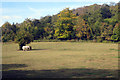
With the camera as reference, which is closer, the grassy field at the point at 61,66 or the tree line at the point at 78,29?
the grassy field at the point at 61,66

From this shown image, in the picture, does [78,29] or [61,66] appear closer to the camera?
[61,66]

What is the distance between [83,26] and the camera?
143 ft

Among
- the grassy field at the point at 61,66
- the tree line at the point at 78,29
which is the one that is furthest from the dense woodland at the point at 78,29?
the grassy field at the point at 61,66

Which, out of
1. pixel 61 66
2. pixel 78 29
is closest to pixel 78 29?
pixel 78 29

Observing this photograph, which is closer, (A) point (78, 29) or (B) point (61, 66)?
(B) point (61, 66)

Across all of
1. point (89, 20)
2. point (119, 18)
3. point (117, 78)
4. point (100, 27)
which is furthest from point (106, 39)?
point (117, 78)

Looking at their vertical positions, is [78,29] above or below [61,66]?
above

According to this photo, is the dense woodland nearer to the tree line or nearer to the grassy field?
the tree line

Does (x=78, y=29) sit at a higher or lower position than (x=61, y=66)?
higher

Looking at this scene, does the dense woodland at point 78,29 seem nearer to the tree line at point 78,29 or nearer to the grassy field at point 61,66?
the tree line at point 78,29

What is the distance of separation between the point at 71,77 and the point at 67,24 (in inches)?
1549

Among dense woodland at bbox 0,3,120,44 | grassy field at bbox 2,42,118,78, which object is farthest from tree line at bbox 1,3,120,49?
grassy field at bbox 2,42,118,78

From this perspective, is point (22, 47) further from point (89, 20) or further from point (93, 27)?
point (89, 20)

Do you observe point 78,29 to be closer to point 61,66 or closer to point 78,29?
point 78,29
